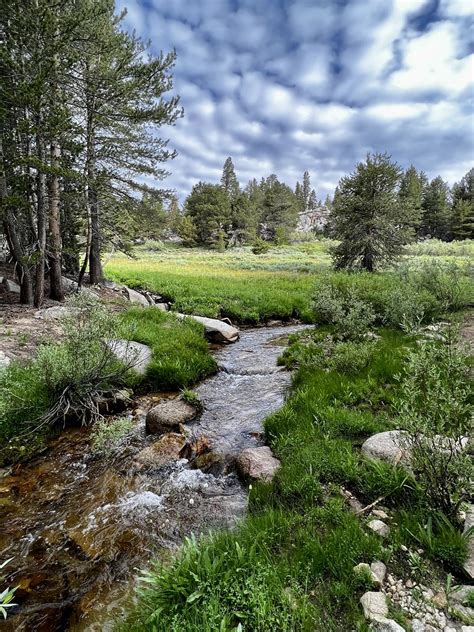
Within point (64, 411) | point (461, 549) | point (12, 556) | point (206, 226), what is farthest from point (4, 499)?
point (206, 226)

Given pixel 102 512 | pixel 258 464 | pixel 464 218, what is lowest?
pixel 102 512

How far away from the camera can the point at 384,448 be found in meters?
4.00

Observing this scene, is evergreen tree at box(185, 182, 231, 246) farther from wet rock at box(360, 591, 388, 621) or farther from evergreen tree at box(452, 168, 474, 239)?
wet rock at box(360, 591, 388, 621)

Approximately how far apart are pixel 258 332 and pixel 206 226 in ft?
182

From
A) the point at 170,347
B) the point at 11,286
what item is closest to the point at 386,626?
the point at 170,347

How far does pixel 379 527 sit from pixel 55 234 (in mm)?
13783

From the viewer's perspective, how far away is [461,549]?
263 cm

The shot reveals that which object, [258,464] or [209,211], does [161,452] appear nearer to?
[258,464]

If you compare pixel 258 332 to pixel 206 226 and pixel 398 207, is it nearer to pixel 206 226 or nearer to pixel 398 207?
pixel 398 207

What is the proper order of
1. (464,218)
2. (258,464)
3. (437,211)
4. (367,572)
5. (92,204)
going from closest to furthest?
(367,572)
(258,464)
(92,204)
(464,218)
(437,211)

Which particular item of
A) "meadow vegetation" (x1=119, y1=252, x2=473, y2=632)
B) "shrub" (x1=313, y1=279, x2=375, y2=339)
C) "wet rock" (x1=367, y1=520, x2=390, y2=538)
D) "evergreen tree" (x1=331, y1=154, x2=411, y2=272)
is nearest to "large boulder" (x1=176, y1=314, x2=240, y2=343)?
"shrub" (x1=313, y1=279, x2=375, y2=339)

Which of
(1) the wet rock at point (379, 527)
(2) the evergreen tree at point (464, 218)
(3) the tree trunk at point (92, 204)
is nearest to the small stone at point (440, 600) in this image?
(1) the wet rock at point (379, 527)

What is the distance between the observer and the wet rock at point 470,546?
98.1 inches

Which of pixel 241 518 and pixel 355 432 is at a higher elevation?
pixel 355 432
